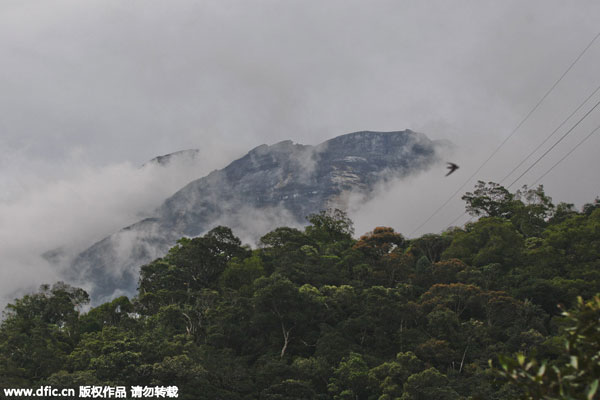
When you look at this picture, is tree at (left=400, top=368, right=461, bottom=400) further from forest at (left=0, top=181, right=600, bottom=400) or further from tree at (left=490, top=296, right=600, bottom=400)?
tree at (left=490, top=296, right=600, bottom=400)

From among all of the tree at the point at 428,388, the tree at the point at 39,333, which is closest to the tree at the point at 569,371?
the tree at the point at 428,388

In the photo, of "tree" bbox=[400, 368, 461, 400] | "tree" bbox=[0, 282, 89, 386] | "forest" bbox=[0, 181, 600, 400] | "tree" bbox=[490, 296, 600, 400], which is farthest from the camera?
"tree" bbox=[0, 282, 89, 386]

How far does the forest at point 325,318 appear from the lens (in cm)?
3419

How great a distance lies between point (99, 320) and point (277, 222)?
436ft

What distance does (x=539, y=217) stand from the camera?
68.2m

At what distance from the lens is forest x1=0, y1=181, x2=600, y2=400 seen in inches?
1346

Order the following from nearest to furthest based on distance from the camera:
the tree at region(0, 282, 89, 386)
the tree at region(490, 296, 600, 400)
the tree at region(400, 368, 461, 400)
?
1. the tree at region(490, 296, 600, 400)
2. the tree at region(400, 368, 461, 400)
3. the tree at region(0, 282, 89, 386)

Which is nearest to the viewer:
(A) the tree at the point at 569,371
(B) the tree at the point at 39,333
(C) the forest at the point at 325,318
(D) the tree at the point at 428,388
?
(A) the tree at the point at 569,371

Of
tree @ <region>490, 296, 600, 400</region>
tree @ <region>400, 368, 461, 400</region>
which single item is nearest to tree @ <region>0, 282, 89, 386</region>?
tree @ <region>400, 368, 461, 400</region>

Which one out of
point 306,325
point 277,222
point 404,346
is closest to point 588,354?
point 404,346

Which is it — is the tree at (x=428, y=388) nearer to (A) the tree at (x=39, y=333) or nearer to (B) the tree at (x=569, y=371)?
(A) the tree at (x=39, y=333)

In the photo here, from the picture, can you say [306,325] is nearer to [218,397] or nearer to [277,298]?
[277,298]

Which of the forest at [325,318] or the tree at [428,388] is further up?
the forest at [325,318]

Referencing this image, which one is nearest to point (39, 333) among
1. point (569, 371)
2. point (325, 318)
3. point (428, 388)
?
point (325, 318)
